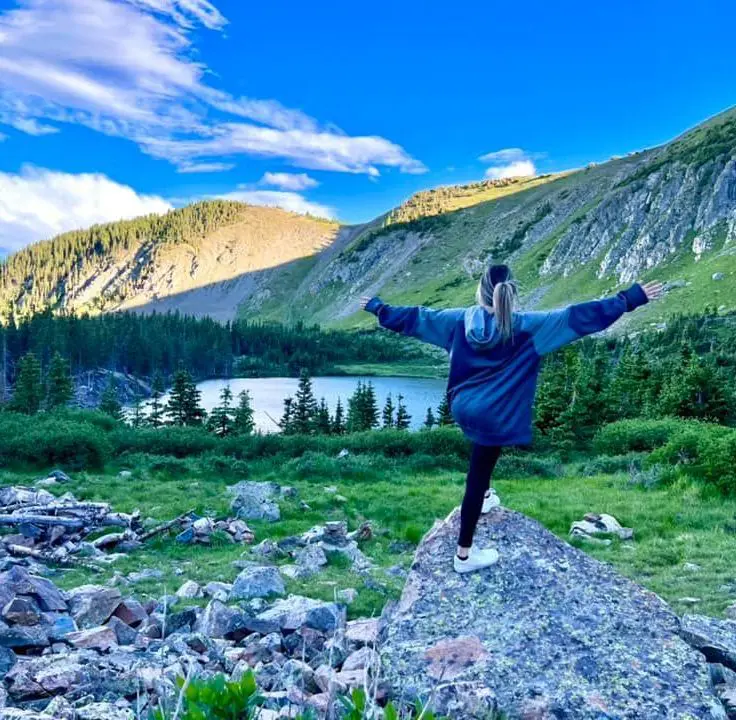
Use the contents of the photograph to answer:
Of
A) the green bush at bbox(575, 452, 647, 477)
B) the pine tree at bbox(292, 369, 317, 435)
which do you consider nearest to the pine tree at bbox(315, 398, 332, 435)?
the pine tree at bbox(292, 369, 317, 435)

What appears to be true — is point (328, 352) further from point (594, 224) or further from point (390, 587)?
point (390, 587)

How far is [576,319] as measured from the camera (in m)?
5.69

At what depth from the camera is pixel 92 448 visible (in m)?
23.8

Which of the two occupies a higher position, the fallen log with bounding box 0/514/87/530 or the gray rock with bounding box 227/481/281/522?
the fallen log with bounding box 0/514/87/530

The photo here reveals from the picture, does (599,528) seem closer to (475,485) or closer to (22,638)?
(475,485)

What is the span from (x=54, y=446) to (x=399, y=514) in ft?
46.0

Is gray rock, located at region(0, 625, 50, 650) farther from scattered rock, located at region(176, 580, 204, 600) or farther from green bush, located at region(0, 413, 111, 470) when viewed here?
green bush, located at region(0, 413, 111, 470)

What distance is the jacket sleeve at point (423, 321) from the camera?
6.23 meters

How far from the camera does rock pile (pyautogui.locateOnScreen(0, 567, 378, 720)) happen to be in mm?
4828

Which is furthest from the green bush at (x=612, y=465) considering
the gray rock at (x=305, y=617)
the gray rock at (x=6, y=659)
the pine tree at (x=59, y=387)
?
the pine tree at (x=59, y=387)

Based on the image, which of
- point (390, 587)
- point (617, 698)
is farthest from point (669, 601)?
point (617, 698)

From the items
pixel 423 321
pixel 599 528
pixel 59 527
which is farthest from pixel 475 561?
pixel 59 527

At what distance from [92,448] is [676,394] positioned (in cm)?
2880

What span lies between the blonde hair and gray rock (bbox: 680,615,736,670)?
129 inches
